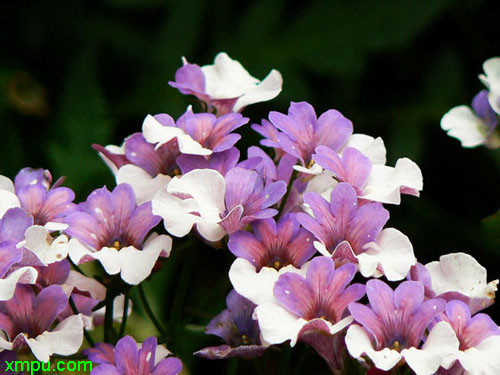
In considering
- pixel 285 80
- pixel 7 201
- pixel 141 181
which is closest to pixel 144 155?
pixel 141 181

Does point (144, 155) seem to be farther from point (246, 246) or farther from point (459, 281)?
point (459, 281)

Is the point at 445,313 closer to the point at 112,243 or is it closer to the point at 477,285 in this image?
the point at 477,285

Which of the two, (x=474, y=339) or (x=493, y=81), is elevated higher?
(x=493, y=81)

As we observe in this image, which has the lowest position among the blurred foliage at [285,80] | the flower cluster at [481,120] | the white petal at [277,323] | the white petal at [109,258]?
the blurred foliage at [285,80]

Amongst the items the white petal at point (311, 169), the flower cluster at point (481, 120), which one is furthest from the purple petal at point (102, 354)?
the flower cluster at point (481, 120)

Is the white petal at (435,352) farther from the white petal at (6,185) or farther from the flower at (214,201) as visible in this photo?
the white petal at (6,185)

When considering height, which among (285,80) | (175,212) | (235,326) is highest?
(175,212)

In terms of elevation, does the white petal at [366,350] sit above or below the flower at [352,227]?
below
